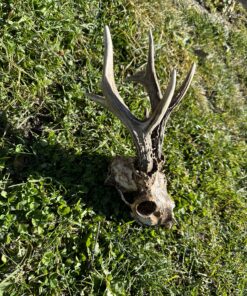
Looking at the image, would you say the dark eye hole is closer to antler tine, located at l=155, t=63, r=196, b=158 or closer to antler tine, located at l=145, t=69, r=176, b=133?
antler tine, located at l=155, t=63, r=196, b=158

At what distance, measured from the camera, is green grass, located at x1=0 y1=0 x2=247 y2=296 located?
3.99 metres

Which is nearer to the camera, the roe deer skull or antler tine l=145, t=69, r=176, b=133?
antler tine l=145, t=69, r=176, b=133

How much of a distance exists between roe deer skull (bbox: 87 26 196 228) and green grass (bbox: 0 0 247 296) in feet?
0.81

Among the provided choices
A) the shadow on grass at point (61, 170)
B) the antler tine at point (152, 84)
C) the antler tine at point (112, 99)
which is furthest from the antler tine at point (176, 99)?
the shadow on grass at point (61, 170)

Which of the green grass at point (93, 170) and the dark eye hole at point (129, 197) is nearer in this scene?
the green grass at point (93, 170)

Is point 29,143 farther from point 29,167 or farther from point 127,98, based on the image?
point 127,98

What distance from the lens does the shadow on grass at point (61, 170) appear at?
4.23 metres

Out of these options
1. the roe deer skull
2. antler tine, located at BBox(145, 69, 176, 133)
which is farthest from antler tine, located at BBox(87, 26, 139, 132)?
antler tine, located at BBox(145, 69, 176, 133)

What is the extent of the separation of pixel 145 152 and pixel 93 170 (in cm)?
76

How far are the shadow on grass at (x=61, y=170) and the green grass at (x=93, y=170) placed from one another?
1 cm

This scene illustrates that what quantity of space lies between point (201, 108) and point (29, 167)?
2952mm

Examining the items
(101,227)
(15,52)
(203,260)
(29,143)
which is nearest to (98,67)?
(15,52)

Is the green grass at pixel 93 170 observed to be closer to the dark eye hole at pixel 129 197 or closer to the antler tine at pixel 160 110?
the dark eye hole at pixel 129 197

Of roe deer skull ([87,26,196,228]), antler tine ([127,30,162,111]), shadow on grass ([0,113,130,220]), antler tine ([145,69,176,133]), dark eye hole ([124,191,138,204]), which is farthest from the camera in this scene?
dark eye hole ([124,191,138,204])
